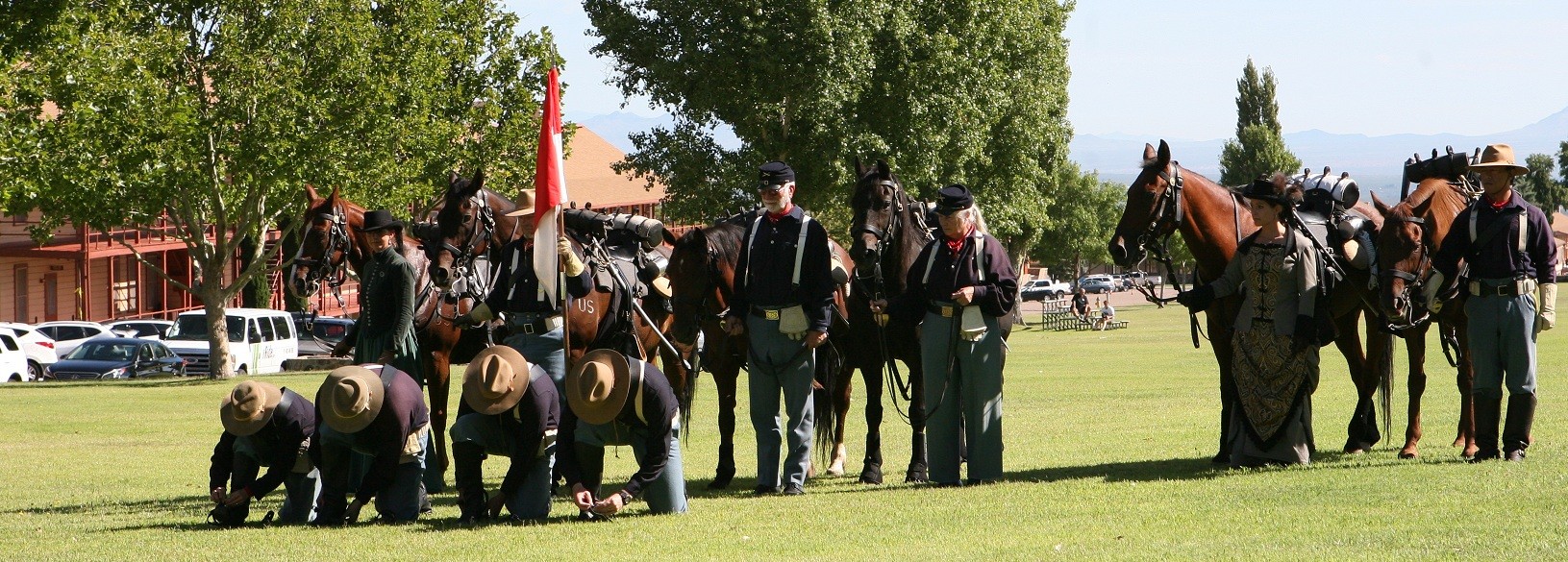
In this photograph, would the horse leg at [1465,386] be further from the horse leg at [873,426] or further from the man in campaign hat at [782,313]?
the man in campaign hat at [782,313]

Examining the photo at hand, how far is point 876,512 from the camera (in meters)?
9.20

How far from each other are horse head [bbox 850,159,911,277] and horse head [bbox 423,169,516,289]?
295 centimetres

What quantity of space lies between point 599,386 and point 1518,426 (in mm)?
6000

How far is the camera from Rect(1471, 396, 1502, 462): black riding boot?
34.4ft

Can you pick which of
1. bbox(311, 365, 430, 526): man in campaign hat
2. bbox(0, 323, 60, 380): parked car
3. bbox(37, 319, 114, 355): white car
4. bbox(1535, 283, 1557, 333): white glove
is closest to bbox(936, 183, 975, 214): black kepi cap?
bbox(311, 365, 430, 526): man in campaign hat

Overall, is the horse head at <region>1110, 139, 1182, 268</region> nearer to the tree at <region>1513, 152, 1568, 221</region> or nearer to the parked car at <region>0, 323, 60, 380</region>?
the parked car at <region>0, 323, 60, 380</region>

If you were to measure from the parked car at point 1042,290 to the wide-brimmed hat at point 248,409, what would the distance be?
70428 millimetres

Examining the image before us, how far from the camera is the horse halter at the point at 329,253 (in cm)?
1158

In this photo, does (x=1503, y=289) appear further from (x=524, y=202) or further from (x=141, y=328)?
(x=141, y=328)

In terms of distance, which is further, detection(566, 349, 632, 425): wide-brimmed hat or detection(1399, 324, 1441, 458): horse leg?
detection(1399, 324, 1441, 458): horse leg

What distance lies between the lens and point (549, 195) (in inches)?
394

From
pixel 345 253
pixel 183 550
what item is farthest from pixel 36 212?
pixel 183 550

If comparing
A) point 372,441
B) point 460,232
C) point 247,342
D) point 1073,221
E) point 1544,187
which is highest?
point 1544,187

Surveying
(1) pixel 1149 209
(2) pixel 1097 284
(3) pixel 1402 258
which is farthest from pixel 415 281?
(2) pixel 1097 284
